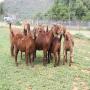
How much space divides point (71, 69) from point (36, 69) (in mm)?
1080

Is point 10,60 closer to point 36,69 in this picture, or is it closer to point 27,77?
point 36,69

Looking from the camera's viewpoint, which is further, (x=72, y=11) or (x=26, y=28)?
(x=72, y=11)

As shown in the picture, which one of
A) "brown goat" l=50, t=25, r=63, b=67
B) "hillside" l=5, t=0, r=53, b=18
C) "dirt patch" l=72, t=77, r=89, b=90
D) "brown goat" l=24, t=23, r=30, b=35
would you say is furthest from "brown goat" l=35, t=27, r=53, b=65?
"hillside" l=5, t=0, r=53, b=18

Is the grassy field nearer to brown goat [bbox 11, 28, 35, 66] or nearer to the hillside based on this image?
brown goat [bbox 11, 28, 35, 66]

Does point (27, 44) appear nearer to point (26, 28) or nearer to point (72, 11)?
point (26, 28)

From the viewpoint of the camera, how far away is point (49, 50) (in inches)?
424

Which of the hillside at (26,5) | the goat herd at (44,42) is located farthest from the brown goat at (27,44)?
the hillside at (26,5)

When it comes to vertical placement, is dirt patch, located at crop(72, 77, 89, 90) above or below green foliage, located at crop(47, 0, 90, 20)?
above

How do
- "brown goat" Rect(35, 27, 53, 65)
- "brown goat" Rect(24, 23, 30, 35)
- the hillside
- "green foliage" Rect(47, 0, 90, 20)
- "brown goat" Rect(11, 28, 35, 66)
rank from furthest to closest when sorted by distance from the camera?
the hillside → "green foliage" Rect(47, 0, 90, 20) → "brown goat" Rect(24, 23, 30, 35) → "brown goat" Rect(35, 27, 53, 65) → "brown goat" Rect(11, 28, 35, 66)

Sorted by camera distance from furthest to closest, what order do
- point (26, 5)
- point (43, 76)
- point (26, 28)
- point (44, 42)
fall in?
point (26, 5), point (26, 28), point (44, 42), point (43, 76)

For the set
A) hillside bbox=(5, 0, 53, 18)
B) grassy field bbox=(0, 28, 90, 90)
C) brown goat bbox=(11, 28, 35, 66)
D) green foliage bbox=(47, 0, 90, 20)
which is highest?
brown goat bbox=(11, 28, 35, 66)

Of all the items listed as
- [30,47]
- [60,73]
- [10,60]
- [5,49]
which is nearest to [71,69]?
[60,73]

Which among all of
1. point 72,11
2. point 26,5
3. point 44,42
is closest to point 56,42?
point 44,42

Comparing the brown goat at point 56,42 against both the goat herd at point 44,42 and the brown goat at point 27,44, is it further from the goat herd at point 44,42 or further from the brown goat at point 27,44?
the brown goat at point 27,44
